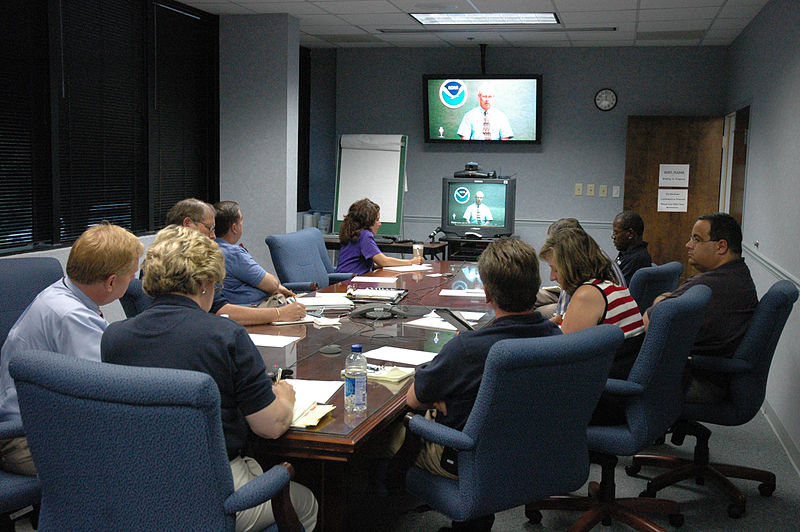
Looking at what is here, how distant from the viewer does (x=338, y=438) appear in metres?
2.01

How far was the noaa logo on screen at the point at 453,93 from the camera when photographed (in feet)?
25.7

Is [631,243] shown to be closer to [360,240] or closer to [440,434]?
[360,240]

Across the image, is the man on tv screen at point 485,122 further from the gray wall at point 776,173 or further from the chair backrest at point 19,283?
the chair backrest at point 19,283

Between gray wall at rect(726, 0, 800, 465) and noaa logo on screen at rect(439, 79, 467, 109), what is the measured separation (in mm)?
2670

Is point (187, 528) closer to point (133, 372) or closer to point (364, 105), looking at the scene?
point (133, 372)

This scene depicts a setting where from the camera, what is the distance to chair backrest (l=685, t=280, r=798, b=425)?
120 inches

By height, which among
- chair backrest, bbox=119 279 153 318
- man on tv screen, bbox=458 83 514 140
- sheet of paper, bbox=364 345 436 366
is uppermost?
man on tv screen, bbox=458 83 514 140

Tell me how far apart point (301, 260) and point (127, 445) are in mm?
3617

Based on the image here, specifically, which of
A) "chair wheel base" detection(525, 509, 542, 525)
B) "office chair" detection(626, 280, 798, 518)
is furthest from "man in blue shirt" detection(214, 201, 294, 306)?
"office chair" detection(626, 280, 798, 518)

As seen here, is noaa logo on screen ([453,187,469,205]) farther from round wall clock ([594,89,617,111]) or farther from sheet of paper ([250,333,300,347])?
sheet of paper ([250,333,300,347])

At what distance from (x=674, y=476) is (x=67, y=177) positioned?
4059 millimetres

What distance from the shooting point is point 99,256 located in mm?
2299

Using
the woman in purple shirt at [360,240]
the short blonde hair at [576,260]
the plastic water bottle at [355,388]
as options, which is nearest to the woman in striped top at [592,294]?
the short blonde hair at [576,260]

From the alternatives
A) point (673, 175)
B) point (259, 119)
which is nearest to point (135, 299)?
point (259, 119)
